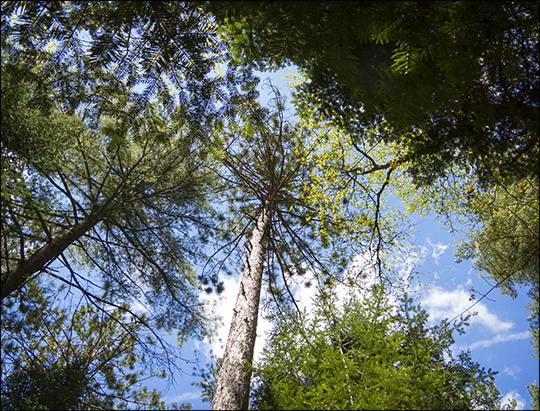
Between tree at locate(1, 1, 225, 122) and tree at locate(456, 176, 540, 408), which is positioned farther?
tree at locate(456, 176, 540, 408)

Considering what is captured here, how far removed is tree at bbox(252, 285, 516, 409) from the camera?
2.12 meters

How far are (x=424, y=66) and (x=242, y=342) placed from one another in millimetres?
3223

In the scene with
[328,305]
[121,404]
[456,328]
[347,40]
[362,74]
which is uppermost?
[362,74]

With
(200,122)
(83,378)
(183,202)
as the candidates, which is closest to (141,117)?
(200,122)

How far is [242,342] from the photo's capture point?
3.47m

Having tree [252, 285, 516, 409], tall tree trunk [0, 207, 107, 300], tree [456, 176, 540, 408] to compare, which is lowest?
tree [252, 285, 516, 409]

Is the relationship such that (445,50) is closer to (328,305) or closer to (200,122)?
(200,122)

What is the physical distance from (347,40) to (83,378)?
4293 mm

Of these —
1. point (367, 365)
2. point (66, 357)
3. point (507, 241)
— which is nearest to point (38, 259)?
point (66, 357)

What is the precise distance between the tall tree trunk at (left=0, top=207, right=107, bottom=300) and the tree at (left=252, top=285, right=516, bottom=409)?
281 cm

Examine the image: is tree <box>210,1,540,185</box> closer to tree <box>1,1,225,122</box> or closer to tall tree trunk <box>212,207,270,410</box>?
tree <box>1,1,225,122</box>

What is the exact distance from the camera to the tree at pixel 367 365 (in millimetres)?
2115

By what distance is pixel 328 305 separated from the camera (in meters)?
3.00

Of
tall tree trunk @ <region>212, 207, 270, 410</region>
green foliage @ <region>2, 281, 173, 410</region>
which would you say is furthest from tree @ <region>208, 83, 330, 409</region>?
green foliage @ <region>2, 281, 173, 410</region>
